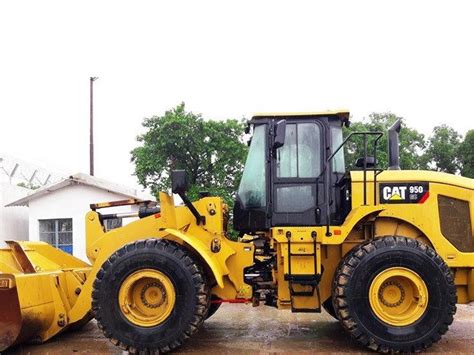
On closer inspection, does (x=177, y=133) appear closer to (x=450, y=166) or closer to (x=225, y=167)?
(x=225, y=167)

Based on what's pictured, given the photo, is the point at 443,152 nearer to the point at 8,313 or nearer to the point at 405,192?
the point at 405,192

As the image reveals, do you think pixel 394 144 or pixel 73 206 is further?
Result: pixel 73 206

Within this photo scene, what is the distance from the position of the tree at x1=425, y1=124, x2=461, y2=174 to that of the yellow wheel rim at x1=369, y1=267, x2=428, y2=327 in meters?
22.1

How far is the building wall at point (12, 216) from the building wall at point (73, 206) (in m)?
A: 1.25

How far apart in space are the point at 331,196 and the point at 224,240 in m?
1.33

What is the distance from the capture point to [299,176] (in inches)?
250

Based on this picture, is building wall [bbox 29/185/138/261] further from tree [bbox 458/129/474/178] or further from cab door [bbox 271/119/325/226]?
tree [bbox 458/129/474/178]

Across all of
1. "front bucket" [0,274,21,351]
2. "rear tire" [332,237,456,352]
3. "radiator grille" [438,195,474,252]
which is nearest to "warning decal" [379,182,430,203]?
"radiator grille" [438,195,474,252]

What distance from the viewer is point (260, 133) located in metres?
6.57

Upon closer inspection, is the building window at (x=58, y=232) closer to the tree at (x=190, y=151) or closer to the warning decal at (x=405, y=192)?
the tree at (x=190, y=151)

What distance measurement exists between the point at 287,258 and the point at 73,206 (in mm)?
12060

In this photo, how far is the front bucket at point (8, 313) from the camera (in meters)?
5.81

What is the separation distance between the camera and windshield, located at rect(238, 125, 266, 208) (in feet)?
21.1

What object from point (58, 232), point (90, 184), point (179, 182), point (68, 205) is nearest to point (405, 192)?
point (179, 182)
